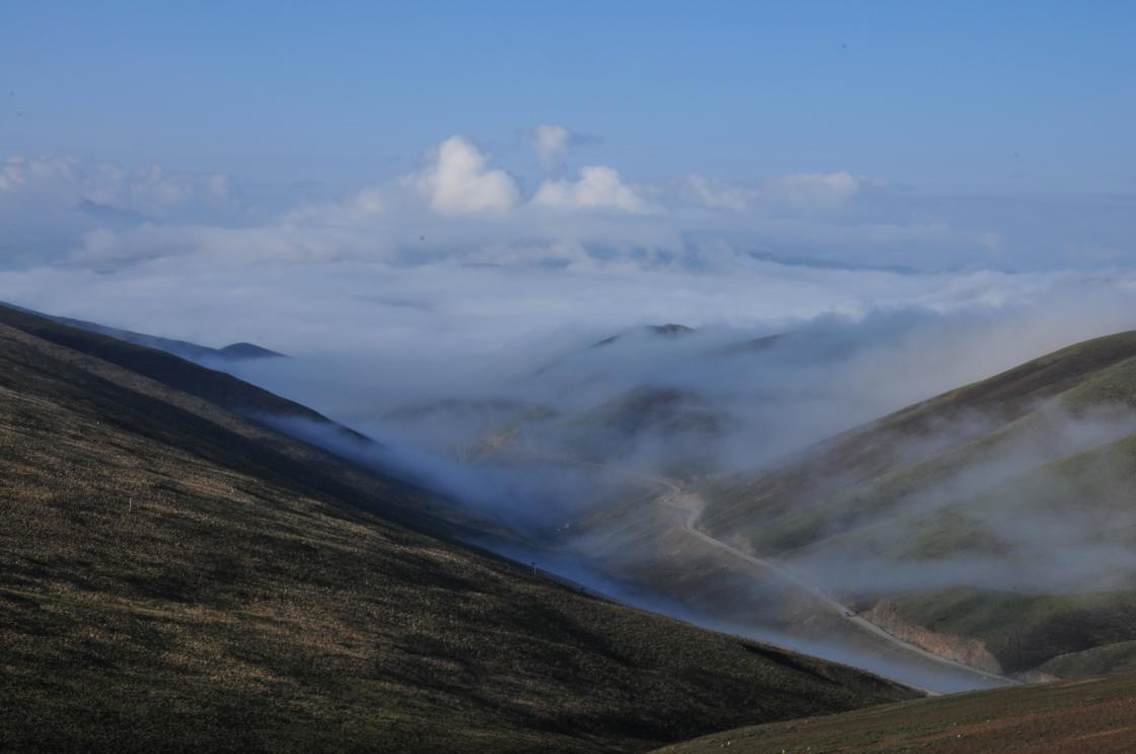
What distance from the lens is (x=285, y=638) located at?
7050 centimetres

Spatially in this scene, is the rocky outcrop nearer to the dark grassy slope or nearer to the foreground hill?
the dark grassy slope

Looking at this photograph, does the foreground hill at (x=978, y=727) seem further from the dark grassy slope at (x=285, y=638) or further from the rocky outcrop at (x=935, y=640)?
the rocky outcrop at (x=935, y=640)

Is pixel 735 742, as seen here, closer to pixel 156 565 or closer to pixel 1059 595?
pixel 156 565

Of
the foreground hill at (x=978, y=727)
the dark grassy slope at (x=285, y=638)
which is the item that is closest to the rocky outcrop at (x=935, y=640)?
the dark grassy slope at (x=285, y=638)

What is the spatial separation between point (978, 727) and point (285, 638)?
34411 mm

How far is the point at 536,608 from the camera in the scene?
96.4 meters

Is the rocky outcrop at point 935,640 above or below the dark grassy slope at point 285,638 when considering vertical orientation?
above

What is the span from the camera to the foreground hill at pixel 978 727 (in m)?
47.8

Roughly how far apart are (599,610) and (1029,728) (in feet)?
171

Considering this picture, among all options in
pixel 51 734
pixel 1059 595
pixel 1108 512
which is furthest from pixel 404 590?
pixel 1108 512

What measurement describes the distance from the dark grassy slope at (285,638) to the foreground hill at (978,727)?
892cm

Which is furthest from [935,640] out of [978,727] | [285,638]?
[978,727]

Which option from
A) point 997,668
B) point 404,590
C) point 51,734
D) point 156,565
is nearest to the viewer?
point 51,734

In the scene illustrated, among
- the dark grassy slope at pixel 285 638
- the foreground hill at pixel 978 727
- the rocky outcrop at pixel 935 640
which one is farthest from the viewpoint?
the rocky outcrop at pixel 935 640
